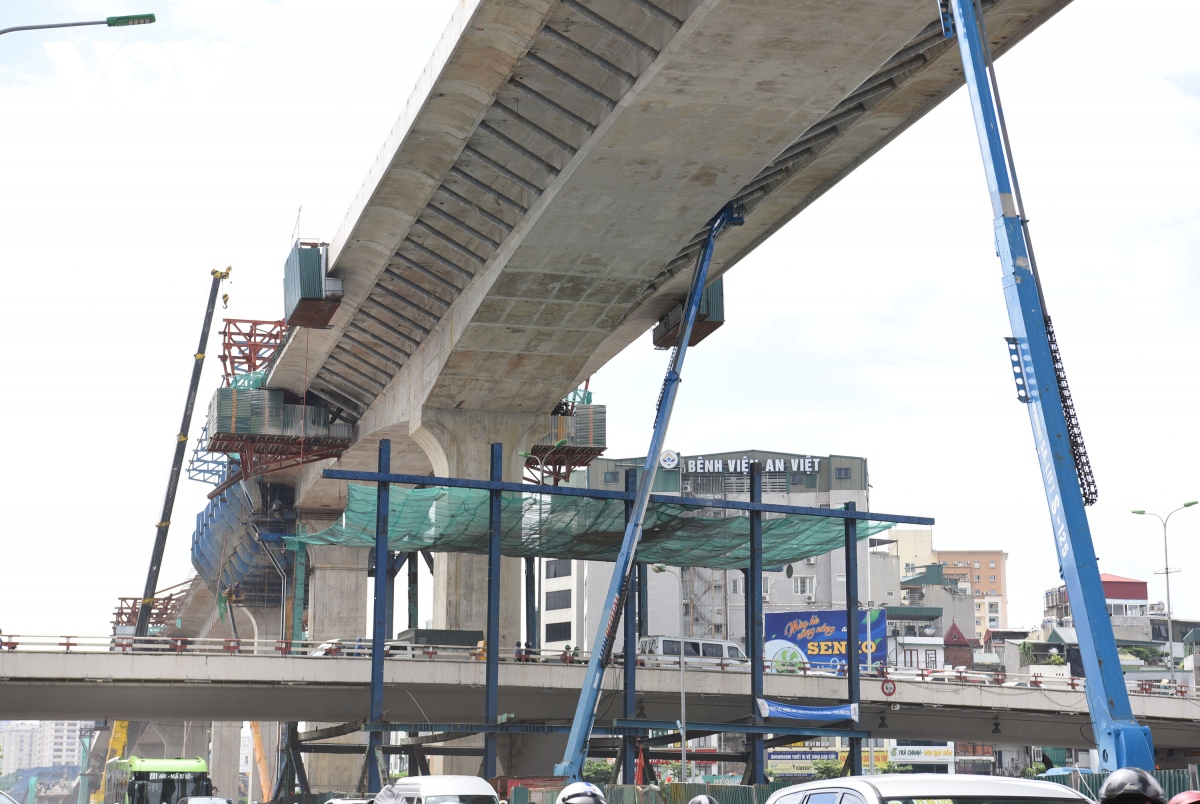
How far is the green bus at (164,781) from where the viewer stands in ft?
140

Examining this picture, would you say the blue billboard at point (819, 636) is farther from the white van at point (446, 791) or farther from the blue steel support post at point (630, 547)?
the white van at point (446, 791)

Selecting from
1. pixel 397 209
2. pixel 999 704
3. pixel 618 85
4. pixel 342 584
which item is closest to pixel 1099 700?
pixel 618 85

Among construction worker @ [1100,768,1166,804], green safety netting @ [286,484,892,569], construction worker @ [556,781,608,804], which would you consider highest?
green safety netting @ [286,484,892,569]

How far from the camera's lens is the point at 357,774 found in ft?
210

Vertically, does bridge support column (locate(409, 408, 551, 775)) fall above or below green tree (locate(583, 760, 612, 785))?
above

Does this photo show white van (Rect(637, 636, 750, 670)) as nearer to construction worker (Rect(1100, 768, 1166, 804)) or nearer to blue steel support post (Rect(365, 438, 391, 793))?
blue steel support post (Rect(365, 438, 391, 793))

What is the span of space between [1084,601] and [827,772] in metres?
81.2

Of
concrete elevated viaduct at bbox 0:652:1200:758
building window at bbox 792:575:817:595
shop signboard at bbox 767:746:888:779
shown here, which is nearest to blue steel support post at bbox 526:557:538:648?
concrete elevated viaduct at bbox 0:652:1200:758

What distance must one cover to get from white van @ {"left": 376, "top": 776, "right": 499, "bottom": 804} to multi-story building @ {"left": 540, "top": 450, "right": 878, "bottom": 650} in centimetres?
8698

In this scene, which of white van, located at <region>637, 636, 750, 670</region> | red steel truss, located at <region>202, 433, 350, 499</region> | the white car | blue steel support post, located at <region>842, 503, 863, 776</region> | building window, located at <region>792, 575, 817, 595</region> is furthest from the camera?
building window, located at <region>792, 575, 817, 595</region>

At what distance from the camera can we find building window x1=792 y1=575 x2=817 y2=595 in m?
119

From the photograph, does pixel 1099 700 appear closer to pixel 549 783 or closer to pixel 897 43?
pixel 897 43

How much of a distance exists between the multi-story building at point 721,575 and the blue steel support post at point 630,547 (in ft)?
228

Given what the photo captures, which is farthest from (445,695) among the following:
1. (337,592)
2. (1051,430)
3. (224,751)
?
(224,751)
